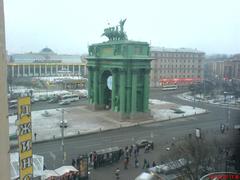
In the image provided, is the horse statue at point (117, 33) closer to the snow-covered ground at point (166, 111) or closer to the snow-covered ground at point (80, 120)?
the snow-covered ground at point (80, 120)

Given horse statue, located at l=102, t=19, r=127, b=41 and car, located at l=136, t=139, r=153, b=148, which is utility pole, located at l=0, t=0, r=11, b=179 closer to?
car, located at l=136, t=139, r=153, b=148

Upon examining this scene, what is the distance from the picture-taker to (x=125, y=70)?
115 feet

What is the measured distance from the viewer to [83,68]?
9850 cm

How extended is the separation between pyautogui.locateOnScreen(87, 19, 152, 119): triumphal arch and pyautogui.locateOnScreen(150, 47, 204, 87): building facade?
116ft

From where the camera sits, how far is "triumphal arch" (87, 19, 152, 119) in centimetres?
3516

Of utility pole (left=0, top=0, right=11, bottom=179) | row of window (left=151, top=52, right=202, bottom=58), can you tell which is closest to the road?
utility pole (left=0, top=0, right=11, bottom=179)

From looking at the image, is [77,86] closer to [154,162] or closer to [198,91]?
[198,91]

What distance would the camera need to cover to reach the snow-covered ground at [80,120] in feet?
98.6

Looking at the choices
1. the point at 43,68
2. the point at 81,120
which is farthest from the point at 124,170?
the point at 43,68

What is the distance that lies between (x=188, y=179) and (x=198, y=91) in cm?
4457

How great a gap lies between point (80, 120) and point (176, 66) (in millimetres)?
45887

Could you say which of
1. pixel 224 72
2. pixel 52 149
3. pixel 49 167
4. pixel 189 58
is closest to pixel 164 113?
pixel 52 149

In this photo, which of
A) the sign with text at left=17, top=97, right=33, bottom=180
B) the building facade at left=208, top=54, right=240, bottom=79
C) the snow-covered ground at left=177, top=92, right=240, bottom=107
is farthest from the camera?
the building facade at left=208, top=54, right=240, bottom=79

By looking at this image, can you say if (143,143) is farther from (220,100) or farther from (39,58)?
(39,58)
